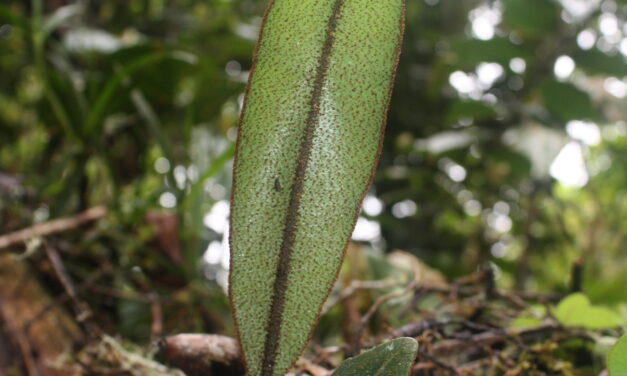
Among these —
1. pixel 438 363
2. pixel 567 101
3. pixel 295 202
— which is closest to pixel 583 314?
pixel 438 363

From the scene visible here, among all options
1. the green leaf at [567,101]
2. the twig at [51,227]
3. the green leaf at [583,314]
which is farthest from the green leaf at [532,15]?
the twig at [51,227]

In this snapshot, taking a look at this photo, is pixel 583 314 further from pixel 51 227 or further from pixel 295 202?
pixel 51 227

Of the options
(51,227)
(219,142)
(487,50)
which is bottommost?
(51,227)

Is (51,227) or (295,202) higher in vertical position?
(295,202)

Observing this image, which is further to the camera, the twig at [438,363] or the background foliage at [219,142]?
the background foliage at [219,142]

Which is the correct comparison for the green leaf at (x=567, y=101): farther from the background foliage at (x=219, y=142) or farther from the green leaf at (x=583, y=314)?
the green leaf at (x=583, y=314)

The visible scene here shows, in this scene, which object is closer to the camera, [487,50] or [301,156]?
[301,156]

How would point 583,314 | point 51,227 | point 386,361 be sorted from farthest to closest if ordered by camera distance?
point 51,227 < point 583,314 < point 386,361
